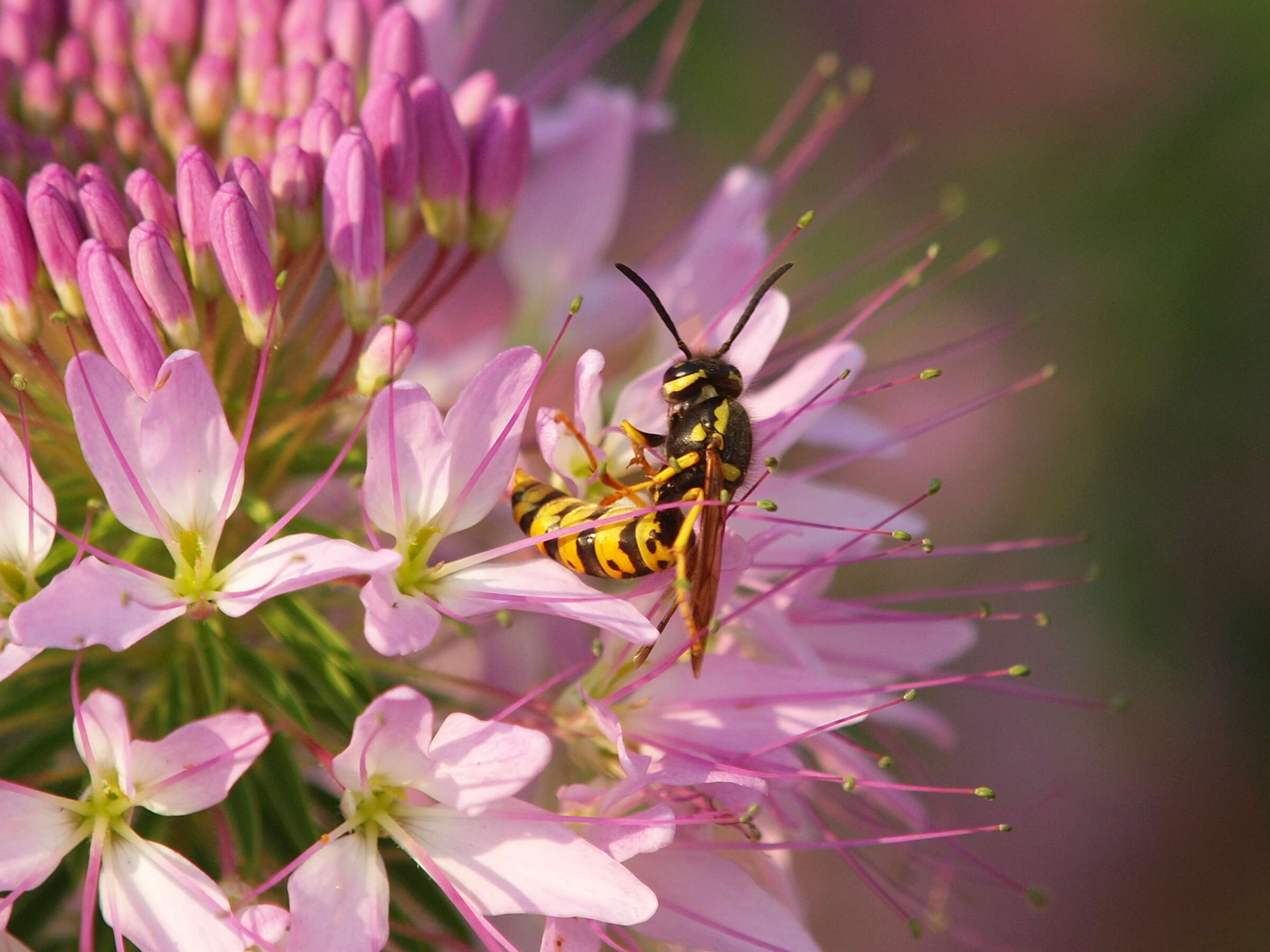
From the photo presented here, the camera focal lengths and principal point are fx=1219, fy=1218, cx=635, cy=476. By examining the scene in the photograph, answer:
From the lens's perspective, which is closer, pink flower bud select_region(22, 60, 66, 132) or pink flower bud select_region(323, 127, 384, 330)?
pink flower bud select_region(323, 127, 384, 330)

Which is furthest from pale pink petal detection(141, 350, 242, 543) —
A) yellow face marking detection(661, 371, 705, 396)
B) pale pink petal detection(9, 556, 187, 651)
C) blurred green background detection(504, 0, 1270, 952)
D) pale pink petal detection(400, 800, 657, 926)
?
blurred green background detection(504, 0, 1270, 952)

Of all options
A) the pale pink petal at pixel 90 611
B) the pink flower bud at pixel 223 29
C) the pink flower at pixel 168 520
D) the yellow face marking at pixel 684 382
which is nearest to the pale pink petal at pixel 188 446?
the pink flower at pixel 168 520

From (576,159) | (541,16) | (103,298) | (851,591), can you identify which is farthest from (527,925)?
(541,16)

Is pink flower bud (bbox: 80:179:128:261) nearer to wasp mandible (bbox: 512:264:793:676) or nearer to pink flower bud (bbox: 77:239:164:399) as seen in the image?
pink flower bud (bbox: 77:239:164:399)

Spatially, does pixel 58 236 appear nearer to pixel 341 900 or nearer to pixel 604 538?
pixel 604 538

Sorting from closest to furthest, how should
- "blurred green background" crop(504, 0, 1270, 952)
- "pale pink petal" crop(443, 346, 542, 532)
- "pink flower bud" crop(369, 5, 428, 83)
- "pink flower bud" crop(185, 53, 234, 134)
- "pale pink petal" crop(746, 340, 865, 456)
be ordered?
"pale pink petal" crop(443, 346, 542, 532), "pale pink petal" crop(746, 340, 865, 456), "pink flower bud" crop(369, 5, 428, 83), "pink flower bud" crop(185, 53, 234, 134), "blurred green background" crop(504, 0, 1270, 952)

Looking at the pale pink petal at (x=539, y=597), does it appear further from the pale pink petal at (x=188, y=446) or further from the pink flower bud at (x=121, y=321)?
the pink flower bud at (x=121, y=321)

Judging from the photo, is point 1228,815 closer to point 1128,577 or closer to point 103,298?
point 1128,577
